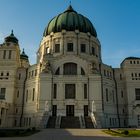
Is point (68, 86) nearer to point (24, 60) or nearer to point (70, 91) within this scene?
point (70, 91)

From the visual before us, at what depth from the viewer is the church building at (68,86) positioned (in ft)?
177

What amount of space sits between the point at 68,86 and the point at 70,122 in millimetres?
10994

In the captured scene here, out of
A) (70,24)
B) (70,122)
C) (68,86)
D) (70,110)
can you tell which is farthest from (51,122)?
(70,24)

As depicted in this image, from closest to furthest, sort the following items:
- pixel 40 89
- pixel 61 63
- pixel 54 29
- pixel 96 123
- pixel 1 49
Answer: pixel 96 123 → pixel 40 89 → pixel 61 63 → pixel 1 49 → pixel 54 29

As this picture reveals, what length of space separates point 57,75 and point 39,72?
4.84m

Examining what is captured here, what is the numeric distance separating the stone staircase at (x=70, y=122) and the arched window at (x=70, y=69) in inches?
489

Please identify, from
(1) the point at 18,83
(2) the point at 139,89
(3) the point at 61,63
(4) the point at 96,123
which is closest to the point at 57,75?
(3) the point at 61,63

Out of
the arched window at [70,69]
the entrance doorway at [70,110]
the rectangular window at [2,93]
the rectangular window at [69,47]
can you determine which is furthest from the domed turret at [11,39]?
the entrance doorway at [70,110]

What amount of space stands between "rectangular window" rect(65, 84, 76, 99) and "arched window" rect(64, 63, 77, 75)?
11.5 feet

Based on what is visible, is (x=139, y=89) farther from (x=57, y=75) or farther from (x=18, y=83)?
(x=18, y=83)

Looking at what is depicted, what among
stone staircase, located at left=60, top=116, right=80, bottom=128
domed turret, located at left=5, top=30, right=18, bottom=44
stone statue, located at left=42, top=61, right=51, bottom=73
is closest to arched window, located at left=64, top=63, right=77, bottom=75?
stone statue, located at left=42, top=61, right=51, bottom=73

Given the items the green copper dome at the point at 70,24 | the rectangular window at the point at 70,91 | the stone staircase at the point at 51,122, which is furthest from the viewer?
the green copper dome at the point at 70,24

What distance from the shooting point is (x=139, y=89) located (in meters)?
60.9

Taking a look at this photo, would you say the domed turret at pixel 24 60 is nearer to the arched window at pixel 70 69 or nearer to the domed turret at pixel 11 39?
the domed turret at pixel 11 39
